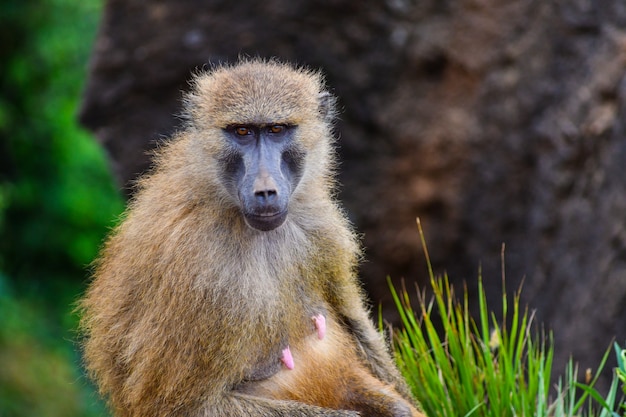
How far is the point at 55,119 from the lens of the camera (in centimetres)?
1294

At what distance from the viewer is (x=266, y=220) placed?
4480 millimetres

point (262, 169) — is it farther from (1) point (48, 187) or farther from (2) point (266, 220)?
(1) point (48, 187)

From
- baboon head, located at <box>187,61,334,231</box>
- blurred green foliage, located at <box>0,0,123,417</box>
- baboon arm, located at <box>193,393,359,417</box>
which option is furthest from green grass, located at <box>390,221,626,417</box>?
blurred green foliage, located at <box>0,0,123,417</box>

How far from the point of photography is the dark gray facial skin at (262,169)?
4449 millimetres

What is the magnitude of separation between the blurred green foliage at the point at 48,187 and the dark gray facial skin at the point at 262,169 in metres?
7.74

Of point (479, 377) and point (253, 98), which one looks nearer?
point (253, 98)

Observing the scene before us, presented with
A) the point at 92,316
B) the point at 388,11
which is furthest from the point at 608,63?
the point at 92,316

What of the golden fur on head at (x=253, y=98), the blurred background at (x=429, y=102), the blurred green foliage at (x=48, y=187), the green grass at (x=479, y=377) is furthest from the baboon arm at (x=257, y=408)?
the blurred green foliage at (x=48, y=187)

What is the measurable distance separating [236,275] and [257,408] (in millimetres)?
641

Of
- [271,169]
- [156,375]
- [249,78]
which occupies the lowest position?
[156,375]

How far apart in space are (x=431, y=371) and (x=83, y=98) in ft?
17.0

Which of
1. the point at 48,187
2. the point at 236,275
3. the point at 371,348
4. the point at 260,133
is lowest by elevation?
the point at 371,348

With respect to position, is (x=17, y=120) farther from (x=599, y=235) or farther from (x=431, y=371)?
(x=431, y=371)

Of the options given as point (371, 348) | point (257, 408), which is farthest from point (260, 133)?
point (371, 348)
